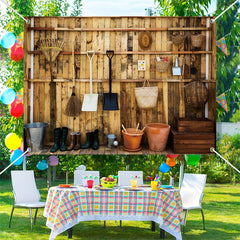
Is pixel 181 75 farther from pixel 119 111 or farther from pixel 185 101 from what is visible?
pixel 119 111

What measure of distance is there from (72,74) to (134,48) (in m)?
1.00

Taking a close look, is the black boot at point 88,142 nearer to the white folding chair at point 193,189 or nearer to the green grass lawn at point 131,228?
the green grass lawn at point 131,228

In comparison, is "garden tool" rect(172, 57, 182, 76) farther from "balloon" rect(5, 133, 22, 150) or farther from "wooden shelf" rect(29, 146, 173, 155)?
"balloon" rect(5, 133, 22, 150)

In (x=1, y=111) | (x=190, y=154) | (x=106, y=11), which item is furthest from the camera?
(x=1, y=111)

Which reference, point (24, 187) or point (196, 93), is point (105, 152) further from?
point (24, 187)

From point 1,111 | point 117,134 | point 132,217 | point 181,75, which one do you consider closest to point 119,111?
point 117,134

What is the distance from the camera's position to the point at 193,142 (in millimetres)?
5109

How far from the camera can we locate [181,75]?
220 inches

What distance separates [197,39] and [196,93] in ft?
2.59

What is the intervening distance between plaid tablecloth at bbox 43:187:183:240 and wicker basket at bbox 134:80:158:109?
1.25m

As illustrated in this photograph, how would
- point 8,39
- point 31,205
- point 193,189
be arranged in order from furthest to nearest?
point 193,189 → point 31,205 → point 8,39

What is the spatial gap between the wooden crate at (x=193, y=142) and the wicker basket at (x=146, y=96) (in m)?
0.63

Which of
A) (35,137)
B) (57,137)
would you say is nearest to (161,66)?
(57,137)

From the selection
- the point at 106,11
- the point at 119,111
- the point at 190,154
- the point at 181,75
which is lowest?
the point at 190,154
